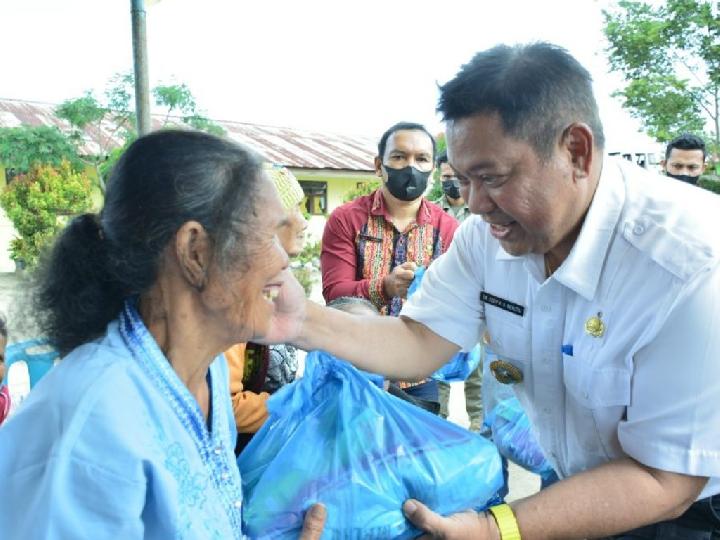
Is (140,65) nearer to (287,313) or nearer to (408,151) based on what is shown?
(408,151)

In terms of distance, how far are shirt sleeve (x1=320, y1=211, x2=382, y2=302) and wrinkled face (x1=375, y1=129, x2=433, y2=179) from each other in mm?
371

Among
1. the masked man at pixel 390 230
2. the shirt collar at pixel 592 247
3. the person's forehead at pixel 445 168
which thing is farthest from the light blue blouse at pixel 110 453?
the person's forehead at pixel 445 168

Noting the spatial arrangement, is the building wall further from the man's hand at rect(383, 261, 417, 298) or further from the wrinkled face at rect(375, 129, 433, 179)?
the man's hand at rect(383, 261, 417, 298)

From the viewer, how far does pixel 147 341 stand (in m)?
1.29

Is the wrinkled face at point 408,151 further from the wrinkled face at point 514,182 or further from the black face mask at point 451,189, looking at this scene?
the wrinkled face at point 514,182

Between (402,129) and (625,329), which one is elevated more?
(402,129)

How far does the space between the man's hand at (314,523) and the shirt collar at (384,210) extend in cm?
229

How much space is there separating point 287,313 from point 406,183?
199cm

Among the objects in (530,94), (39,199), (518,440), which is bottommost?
(39,199)

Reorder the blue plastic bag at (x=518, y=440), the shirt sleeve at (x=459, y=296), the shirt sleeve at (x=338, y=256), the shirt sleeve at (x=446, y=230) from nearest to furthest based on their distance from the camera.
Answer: the shirt sleeve at (x=459, y=296)
the blue plastic bag at (x=518, y=440)
the shirt sleeve at (x=338, y=256)
the shirt sleeve at (x=446, y=230)

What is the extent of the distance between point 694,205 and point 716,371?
0.41 m

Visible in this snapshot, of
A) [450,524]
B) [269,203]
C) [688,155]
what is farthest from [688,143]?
[269,203]

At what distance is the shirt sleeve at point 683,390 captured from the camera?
1355 millimetres

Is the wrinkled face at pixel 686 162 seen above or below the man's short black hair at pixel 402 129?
below
